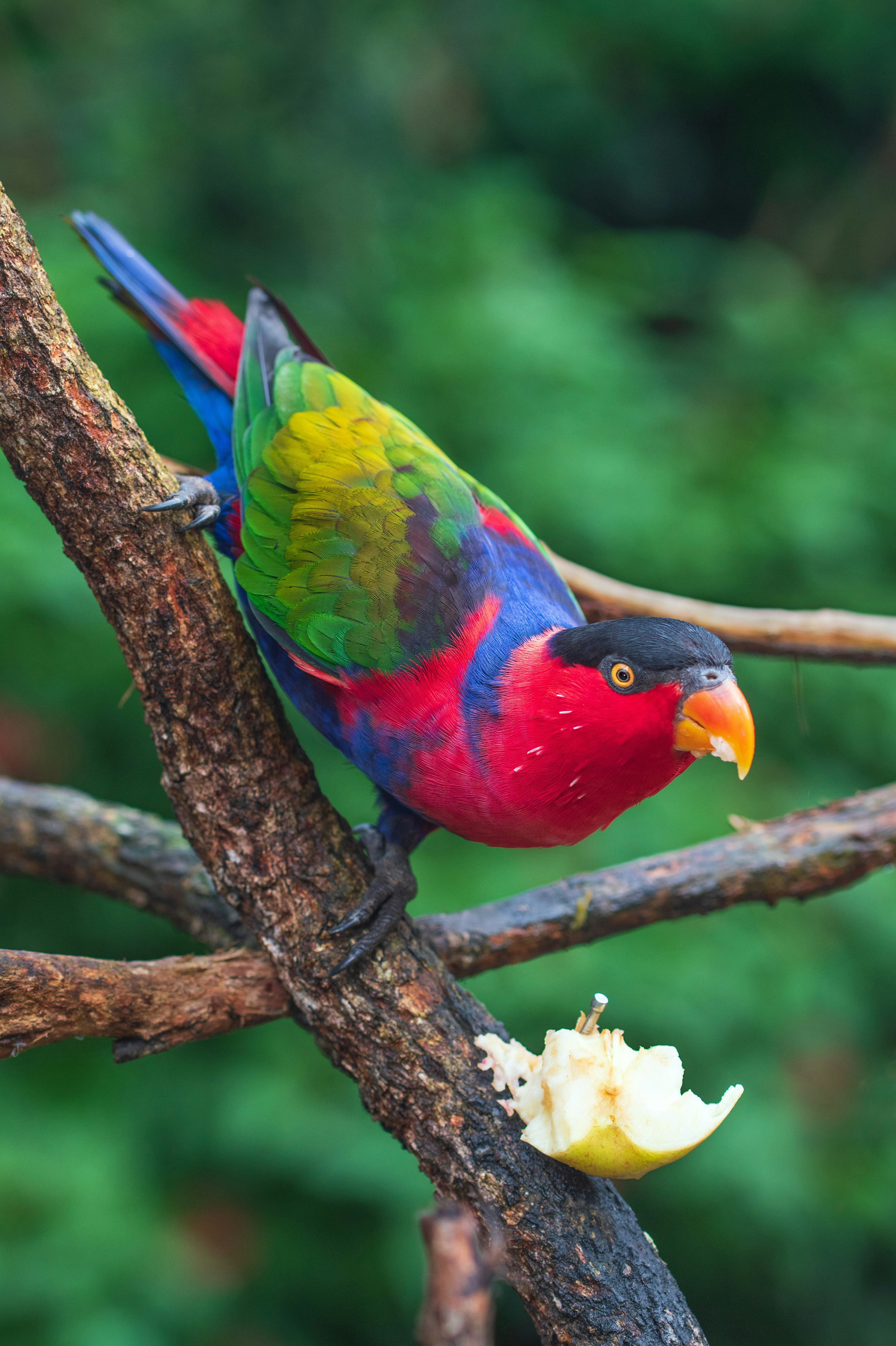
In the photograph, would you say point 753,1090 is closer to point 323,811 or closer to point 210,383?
point 323,811

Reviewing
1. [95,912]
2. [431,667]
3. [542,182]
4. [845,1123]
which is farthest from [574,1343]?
[542,182]

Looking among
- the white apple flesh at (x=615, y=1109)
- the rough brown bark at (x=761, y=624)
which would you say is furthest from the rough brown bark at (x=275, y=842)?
the rough brown bark at (x=761, y=624)

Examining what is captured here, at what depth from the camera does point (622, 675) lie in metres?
1.54

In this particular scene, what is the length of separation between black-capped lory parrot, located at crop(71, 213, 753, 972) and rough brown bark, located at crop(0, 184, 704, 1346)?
0.08 m

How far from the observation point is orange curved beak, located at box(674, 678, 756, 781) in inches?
58.1

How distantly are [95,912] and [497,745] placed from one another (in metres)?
2.28

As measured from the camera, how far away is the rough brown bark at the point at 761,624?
2.54 metres

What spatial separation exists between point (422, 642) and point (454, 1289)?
110cm

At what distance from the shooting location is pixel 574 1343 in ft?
4.99

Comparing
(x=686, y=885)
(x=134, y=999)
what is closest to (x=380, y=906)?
(x=134, y=999)

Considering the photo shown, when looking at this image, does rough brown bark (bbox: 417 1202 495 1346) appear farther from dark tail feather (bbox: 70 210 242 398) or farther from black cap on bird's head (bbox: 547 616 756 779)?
dark tail feather (bbox: 70 210 242 398)

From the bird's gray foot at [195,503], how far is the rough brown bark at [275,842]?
0.02m

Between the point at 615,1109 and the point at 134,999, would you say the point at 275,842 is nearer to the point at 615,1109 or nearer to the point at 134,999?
the point at 134,999

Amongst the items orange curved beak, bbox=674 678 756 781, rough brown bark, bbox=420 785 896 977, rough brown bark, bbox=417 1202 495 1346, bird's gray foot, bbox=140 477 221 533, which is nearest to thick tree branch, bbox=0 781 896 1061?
rough brown bark, bbox=420 785 896 977
